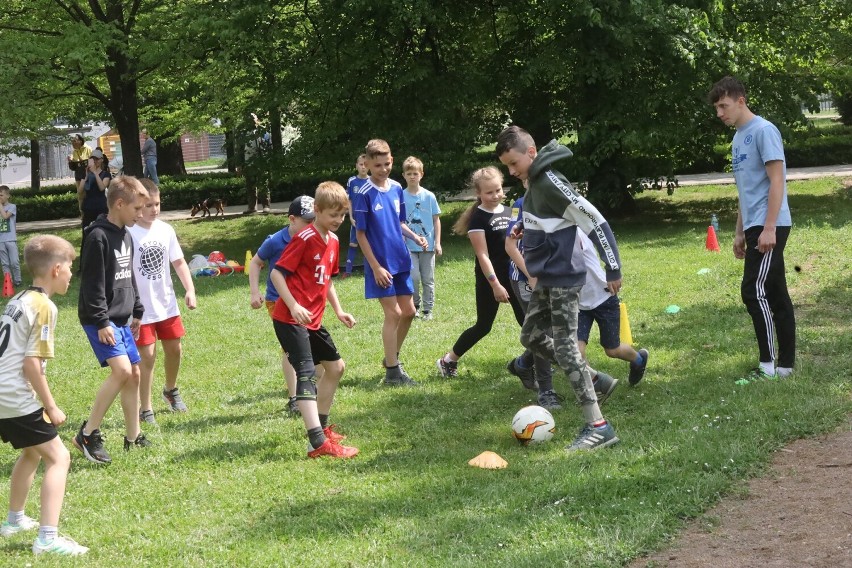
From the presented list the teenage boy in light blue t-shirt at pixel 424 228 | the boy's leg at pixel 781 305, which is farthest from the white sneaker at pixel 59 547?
the teenage boy in light blue t-shirt at pixel 424 228

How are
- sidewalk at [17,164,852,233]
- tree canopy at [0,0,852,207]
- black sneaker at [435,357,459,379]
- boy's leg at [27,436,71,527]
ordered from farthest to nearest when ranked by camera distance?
sidewalk at [17,164,852,233]
tree canopy at [0,0,852,207]
black sneaker at [435,357,459,379]
boy's leg at [27,436,71,527]

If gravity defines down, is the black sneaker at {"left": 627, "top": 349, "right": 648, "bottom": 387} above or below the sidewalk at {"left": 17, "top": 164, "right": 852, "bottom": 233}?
below

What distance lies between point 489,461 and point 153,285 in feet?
9.81

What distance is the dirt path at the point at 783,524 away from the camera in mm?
4480

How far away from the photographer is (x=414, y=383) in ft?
27.4

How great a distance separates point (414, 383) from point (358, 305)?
4.22 meters

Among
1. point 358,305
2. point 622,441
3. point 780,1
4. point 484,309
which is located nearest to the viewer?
point 622,441

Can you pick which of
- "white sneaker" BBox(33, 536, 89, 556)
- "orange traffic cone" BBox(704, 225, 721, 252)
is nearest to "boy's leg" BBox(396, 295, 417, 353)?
"white sneaker" BBox(33, 536, 89, 556)

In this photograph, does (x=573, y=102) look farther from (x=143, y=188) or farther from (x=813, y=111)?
(x=143, y=188)

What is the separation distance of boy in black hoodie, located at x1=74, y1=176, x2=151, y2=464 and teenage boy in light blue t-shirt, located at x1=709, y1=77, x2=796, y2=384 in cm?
428

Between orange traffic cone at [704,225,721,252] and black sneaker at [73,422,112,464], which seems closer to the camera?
black sneaker at [73,422,112,464]

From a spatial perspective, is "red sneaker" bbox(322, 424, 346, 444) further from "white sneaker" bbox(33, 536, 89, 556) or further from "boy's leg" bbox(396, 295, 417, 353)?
"white sneaker" bbox(33, 536, 89, 556)

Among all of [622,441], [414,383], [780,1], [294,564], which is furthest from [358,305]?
[780,1]

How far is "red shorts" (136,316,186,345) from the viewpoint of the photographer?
7.37m
